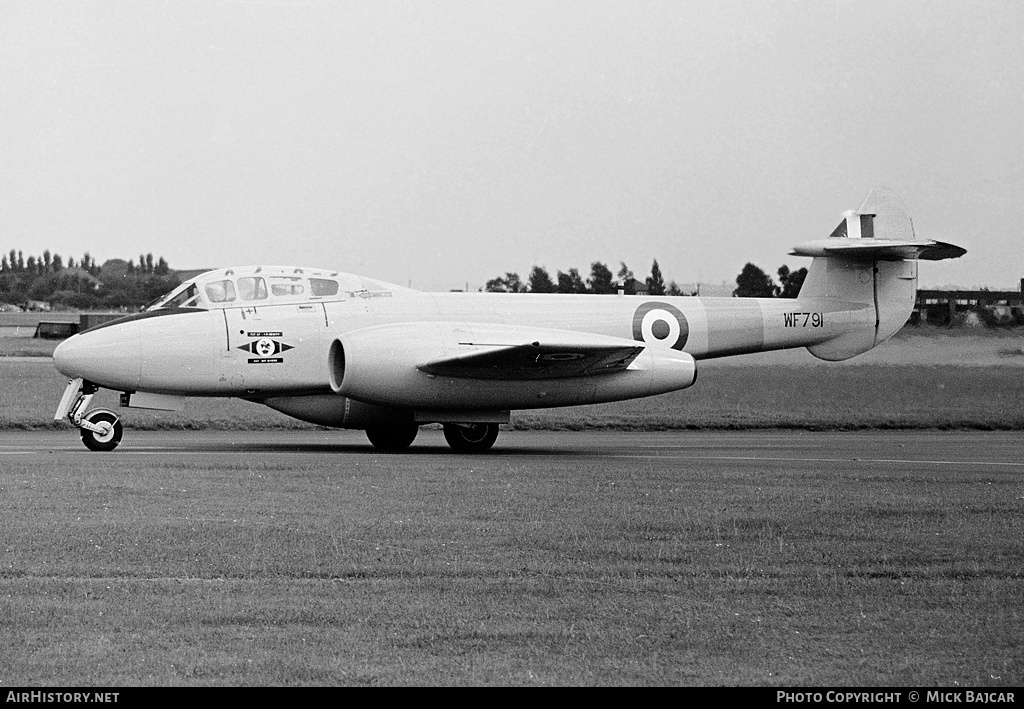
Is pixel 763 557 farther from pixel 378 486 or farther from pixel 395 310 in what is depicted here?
pixel 395 310

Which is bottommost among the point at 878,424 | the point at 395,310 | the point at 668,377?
the point at 878,424

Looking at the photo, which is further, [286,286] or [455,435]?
[455,435]

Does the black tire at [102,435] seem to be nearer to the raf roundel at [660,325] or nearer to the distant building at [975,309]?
the raf roundel at [660,325]

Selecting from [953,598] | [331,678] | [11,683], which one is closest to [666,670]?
[331,678]

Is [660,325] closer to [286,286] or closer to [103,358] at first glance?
[286,286]

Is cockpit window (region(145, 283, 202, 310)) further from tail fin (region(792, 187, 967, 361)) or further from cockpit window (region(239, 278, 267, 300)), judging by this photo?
tail fin (region(792, 187, 967, 361))

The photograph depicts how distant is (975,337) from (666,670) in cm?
2058

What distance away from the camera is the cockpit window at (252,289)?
18469 mm

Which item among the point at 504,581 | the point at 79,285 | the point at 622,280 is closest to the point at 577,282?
the point at 622,280

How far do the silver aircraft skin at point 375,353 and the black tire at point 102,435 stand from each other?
0.06 feet

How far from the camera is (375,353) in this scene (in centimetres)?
1773

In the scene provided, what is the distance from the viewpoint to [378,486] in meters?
12.4

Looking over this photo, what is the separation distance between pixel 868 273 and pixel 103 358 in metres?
Result: 13.0

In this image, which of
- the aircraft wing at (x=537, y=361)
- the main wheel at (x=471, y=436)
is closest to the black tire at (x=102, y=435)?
the aircraft wing at (x=537, y=361)
